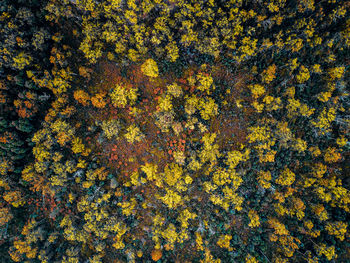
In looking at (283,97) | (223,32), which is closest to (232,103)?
(283,97)

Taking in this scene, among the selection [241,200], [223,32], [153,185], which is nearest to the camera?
[223,32]

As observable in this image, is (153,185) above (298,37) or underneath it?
underneath

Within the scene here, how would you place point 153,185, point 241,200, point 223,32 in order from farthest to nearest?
point 153,185, point 241,200, point 223,32

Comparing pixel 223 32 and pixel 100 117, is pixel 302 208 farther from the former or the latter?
pixel 100 117

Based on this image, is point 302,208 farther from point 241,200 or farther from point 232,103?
point 232,103

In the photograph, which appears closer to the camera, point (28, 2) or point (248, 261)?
point (28, 2)

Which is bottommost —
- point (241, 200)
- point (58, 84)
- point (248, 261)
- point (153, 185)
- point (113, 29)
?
point (248, 261)

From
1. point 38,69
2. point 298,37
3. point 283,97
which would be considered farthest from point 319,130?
point 38,69
